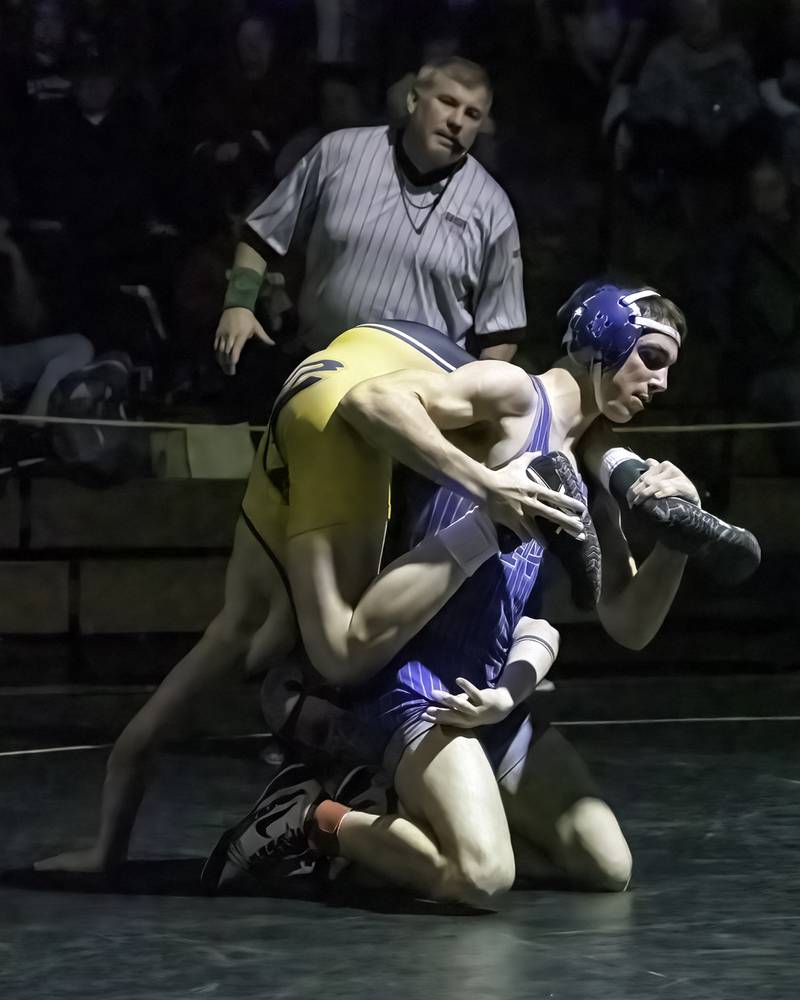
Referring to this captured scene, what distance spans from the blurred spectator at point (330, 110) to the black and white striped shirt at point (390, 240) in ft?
2.60

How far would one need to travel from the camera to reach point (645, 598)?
3232 millimetres

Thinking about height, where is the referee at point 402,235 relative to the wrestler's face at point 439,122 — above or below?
below

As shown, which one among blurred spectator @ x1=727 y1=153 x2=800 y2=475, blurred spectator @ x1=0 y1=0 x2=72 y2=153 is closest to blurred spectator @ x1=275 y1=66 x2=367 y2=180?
blurred spectator @ x1=0 y1=0 x2=72 y2=153

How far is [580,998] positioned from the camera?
2537 millimetres

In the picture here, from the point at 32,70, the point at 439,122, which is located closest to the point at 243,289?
the point at 439,122

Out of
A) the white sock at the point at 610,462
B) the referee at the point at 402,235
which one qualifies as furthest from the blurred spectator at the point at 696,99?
the white sock at the point at 610,462

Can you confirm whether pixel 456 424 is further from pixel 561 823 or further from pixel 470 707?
pixel 561 823

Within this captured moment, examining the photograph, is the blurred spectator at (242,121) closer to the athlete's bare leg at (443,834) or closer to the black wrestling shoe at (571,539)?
the black wrestling shoe at (571,539)

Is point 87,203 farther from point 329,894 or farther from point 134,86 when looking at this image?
point 329,894

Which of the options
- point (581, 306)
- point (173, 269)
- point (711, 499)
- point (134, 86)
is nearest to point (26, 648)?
point (173, 269)

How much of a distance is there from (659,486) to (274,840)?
2.69 feet

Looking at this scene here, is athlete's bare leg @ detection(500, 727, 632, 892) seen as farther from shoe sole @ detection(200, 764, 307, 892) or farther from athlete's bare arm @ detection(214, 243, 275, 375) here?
athlete's bare arm @ detection(214, 243, 275, 375)

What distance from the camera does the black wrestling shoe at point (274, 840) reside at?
3.07 m

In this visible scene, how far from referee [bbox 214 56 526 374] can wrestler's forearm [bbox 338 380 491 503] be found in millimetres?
1380
